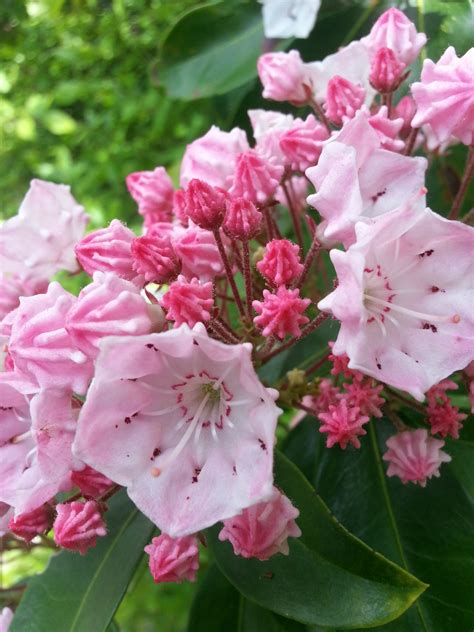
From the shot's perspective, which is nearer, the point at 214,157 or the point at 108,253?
the point at 108,253

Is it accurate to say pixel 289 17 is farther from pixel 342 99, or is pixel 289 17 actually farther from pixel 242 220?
pixel 242 220

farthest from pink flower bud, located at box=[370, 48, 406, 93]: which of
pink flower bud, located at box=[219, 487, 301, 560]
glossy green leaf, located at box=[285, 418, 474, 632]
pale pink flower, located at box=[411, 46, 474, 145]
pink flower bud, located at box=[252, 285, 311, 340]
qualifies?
pink flower bud, located at box=[219, 487, 301, 560]

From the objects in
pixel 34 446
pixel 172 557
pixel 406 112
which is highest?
pixel 406 112

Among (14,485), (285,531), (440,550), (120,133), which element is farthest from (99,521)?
(120,133)

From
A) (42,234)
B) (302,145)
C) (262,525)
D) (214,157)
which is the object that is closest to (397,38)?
(302,145)

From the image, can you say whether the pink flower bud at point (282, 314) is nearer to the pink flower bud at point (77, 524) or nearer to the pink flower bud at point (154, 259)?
the pink flower bud at point (154, 259)

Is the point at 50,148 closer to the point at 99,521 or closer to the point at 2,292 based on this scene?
the point at 2,292

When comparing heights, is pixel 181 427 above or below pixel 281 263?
below

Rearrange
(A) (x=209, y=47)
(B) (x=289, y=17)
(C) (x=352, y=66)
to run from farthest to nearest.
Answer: (A) (x=209, y=47)
(B) (x=289, y=17)
(C) (x=352, y=66)
